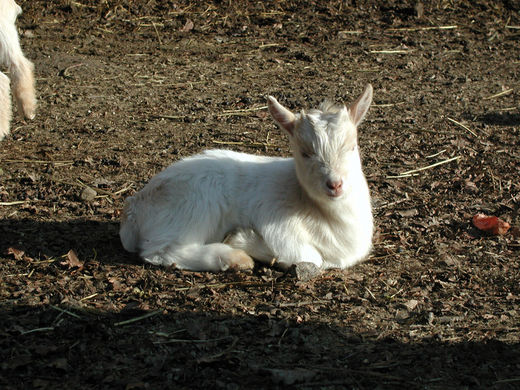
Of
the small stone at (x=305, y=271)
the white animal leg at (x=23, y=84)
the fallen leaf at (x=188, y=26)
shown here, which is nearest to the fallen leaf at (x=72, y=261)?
the small stone at (x=305, y=271)

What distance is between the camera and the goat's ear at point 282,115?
4398mm

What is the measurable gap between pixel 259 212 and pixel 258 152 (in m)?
2.05

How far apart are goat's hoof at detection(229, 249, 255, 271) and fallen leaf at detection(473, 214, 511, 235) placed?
5.98 ft

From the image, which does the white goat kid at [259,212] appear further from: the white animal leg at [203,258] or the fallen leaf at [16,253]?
the fallen leaf at [16,253]

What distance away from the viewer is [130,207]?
15.6 ft

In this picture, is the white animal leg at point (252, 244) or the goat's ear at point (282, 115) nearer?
the goat's ear at point (282, 115)

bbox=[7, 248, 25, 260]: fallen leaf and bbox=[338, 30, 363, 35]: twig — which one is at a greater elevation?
bbox=[338, 30, 363, 35]: twig

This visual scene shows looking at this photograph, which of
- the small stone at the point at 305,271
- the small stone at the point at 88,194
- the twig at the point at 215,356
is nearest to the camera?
the twig at the point at 215,356

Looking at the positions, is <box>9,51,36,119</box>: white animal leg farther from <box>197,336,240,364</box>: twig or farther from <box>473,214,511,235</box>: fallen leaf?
<box>473,214,511,235</box>: fallen leaf

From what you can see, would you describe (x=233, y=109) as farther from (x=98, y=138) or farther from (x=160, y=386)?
(x=160, y=386)

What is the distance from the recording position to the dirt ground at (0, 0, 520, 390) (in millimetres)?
3521

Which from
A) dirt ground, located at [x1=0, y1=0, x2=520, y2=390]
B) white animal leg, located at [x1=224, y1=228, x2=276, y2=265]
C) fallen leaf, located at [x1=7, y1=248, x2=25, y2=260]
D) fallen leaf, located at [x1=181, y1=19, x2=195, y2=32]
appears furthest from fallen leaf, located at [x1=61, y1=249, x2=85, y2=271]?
fallen leaf, located at [x1=181, y1=19, x2=195, y2=32]

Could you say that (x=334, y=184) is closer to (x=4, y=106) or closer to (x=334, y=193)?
(x=334, y=193)

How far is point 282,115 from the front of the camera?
4.43 meters
